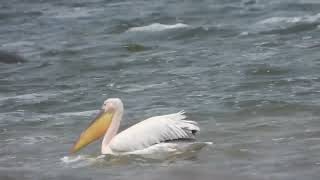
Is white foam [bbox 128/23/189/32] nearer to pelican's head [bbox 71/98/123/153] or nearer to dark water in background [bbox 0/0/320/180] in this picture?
dark water in background [bbox 0/0/320/180]

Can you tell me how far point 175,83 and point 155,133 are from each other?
12.2ft

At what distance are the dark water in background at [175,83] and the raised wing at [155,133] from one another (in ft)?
0.86

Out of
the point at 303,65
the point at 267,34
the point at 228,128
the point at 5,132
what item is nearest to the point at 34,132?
the point at 5,132

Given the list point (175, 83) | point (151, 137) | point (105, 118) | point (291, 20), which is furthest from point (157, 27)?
point (151, 137)

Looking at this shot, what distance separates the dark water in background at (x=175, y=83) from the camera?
25.7 ft

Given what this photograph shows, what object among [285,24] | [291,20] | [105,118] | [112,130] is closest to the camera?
[112,130]

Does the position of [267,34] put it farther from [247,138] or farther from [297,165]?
[297,165]

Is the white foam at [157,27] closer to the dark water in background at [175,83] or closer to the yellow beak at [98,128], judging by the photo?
the dark water in background at [175,83]

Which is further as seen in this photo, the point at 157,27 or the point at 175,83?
the point at 157,27

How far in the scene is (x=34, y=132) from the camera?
9.54 metres

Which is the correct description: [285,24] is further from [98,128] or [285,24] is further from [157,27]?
→ [98,128]

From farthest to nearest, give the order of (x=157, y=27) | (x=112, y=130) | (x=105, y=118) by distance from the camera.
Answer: (x=157, y=27)
(x=105, y=118)
(x=112, y=130)

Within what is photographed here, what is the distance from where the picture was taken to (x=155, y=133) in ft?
26.9

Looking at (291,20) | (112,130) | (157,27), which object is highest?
(112,130)
